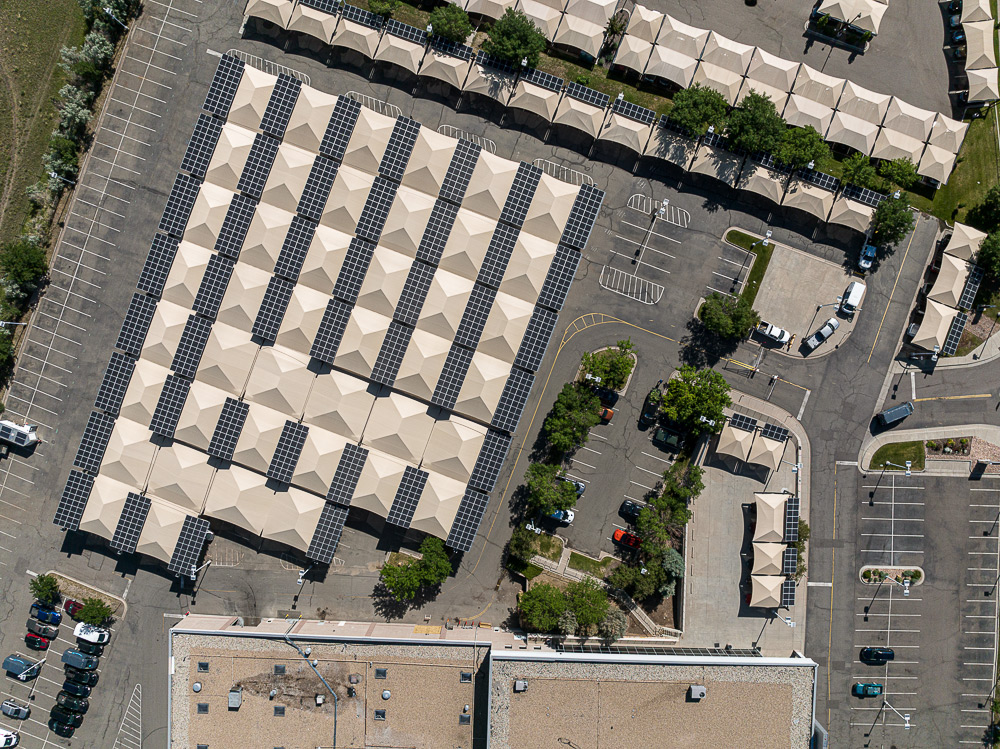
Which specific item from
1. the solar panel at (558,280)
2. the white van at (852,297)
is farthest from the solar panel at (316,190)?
the white van at (852,297)

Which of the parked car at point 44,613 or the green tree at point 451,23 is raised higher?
the green tree at point 451,23

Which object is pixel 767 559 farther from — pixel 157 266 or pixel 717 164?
pixel 157 266

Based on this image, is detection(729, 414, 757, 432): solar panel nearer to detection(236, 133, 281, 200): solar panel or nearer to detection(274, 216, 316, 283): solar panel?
detection(274, 216, 316, 283): solar panel

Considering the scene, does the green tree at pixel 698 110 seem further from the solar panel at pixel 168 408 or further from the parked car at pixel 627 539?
the solar panel at pixel 168 408

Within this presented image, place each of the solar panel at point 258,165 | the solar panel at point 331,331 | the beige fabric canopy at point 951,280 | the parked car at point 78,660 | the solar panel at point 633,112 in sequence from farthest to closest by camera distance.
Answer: the parked car at point 78,660
the beige fabric canopy at point 951,280
the solar panel at point 633,112
the solar panel at point 258,165
the solar panel at point 331,331

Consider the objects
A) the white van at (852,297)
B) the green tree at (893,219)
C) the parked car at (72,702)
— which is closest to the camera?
the green tree at (893,219)

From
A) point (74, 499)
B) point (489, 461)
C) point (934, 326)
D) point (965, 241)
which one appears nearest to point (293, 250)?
point (489, 461)

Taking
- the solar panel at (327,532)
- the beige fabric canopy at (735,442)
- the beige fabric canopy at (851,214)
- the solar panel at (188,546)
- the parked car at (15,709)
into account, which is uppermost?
the beige fabric canopy at (851,214)

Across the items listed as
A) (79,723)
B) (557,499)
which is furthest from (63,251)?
(557,499)
